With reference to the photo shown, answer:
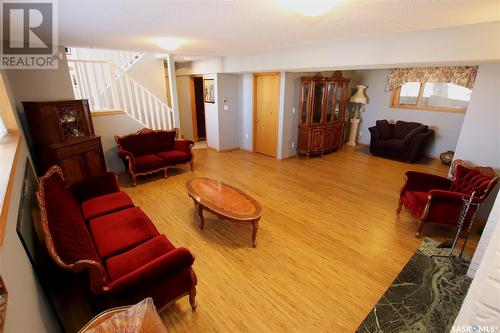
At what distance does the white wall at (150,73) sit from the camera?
5391mm

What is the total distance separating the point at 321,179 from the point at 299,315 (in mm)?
2950

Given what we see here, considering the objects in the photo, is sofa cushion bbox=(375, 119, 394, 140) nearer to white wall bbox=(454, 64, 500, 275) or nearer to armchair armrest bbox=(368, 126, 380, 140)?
armchair armrest bbox=(368, 126, 380, 140)

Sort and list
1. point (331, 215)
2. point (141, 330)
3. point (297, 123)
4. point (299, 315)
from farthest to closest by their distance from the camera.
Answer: point (297, 123) → point (331, 215) → point (299, 315) → point (141, 330)

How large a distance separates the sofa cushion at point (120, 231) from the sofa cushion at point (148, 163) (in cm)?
182

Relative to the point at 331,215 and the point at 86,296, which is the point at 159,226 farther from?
the point at 331,215

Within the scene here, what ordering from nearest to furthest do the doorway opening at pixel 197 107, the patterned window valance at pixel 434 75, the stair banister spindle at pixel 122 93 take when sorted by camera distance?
the stair banister spindle at pixel 122 93 → the patterned window valance at pixel 434 75 → the doorway opening at pixel 197 107

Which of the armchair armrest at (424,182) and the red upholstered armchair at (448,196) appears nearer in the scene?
the red upholstered armchair at (448,196)

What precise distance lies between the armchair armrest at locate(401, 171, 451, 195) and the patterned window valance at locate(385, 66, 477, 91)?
3.48 m

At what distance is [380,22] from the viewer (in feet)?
7.32

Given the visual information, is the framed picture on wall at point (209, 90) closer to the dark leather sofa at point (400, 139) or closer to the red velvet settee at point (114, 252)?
the red velvet settee at point (114, 252)

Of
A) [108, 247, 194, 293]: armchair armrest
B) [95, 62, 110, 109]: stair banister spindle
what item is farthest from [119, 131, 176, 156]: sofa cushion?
[108, 247, 194, 293]: armchair armrest

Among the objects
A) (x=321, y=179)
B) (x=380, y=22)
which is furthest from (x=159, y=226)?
(x=380, y=22)

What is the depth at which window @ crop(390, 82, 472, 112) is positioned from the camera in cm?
530

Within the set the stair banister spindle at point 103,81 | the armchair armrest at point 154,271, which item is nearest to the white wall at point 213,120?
the stair banister spindle at point 103,81
